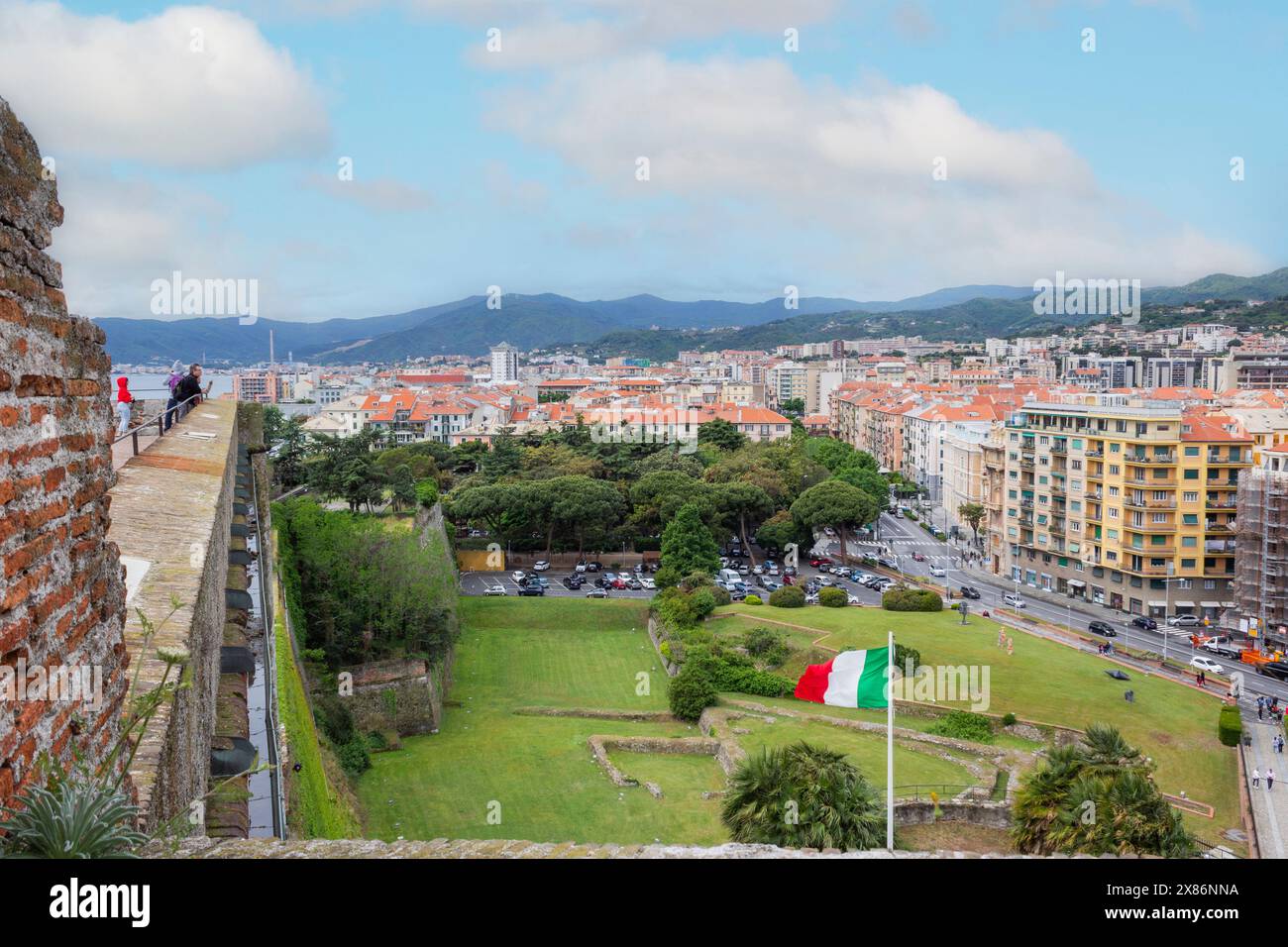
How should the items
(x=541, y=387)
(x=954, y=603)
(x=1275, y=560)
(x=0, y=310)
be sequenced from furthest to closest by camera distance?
(x=541, y=387), (x=954, y=603), (x=1275, y=560), (x=0, y=310)

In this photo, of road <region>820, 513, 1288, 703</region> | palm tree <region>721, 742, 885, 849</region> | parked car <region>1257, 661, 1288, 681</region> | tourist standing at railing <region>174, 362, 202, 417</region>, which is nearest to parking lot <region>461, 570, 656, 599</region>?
road <region>820, 513, 1288, 703</region>

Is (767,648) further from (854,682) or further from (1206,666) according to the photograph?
(854,682)

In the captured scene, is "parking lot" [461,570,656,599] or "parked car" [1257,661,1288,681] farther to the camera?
"parking lot" [461,570,656,599]

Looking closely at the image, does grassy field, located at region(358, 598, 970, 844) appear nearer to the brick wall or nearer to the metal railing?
the metal railing

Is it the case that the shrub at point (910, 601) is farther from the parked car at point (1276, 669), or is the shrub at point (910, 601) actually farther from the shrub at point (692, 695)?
the shrub at point (692, 695)

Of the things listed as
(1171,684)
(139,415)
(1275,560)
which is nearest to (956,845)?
(1171,684)
